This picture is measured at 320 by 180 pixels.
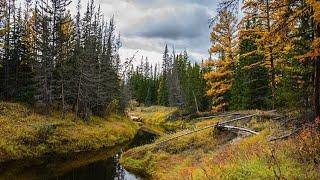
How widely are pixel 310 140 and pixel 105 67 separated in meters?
46.3

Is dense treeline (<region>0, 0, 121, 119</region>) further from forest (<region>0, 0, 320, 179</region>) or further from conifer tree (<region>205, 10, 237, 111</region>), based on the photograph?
conifer tree (<region>205, 10, 237, 111</region>)

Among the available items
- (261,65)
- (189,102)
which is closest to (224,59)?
Answer: (261,65)

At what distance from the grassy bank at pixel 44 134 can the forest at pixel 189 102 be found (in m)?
0.12

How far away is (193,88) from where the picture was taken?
64250 mm

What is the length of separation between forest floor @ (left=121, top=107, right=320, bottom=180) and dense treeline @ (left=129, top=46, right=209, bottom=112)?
29.1 meters

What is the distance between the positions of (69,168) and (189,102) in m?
39.5

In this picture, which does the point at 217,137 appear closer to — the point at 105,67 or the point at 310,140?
the point at 310,140

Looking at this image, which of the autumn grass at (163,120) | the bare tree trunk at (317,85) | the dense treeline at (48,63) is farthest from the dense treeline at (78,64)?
the bare tree trunk at (317,85)

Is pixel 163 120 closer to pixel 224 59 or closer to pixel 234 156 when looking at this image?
pixel 224 59

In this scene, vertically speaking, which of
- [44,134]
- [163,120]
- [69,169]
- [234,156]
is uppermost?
[234,156]

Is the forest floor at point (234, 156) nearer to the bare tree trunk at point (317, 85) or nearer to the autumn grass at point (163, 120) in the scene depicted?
the bare tree trunk at point (317, 85)

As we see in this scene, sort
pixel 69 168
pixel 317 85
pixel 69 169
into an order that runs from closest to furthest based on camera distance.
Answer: pixel 317 85, pixel 69 169, pixel 69 168

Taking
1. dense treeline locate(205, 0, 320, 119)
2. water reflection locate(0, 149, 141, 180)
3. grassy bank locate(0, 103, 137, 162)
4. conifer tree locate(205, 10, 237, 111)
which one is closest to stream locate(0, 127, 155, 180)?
water reflection locate(0, 149, 141, 180)

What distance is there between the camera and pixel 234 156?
14375mm
